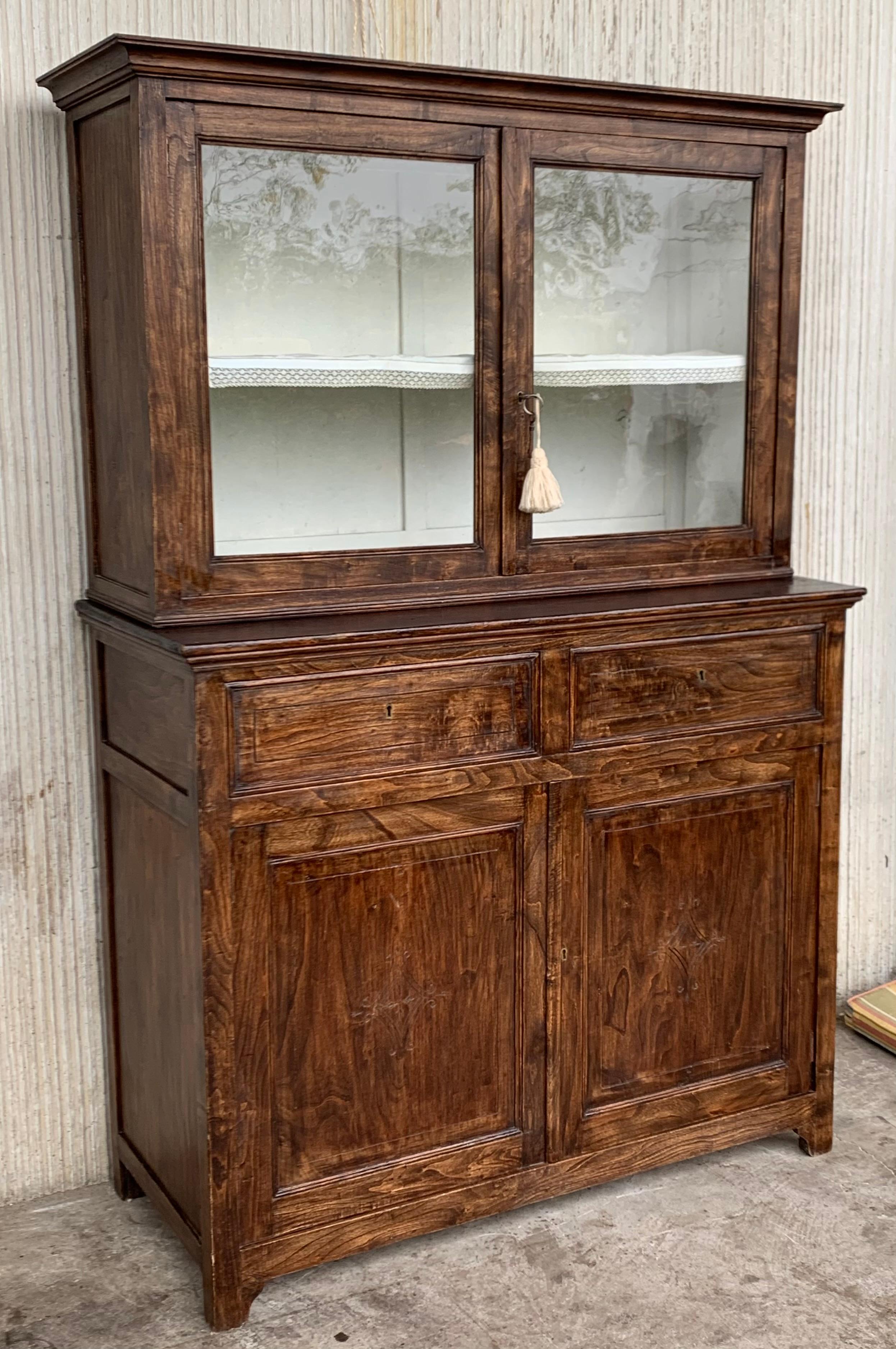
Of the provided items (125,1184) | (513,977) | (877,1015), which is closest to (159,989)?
(125,1184)

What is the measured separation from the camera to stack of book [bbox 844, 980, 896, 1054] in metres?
3.29

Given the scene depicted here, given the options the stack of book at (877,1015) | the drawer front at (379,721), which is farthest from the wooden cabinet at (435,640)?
the stack of book at (877,1015)

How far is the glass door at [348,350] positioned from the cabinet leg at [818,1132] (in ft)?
4.18

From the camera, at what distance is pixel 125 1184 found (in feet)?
8.89

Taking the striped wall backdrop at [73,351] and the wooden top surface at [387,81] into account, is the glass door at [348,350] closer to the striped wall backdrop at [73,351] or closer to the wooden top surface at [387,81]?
the wooden top surface at [387,81]

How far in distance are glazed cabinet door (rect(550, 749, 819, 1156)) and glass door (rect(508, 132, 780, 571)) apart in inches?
17.5

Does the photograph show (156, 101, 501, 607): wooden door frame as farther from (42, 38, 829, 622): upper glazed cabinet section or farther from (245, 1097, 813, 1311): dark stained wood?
(245, 1097, 813, 1311): dark stained wood

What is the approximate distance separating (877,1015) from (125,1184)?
1.71 m

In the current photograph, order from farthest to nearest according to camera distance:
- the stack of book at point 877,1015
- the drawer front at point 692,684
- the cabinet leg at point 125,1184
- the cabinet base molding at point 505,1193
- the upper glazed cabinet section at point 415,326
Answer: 1. the stack of book at point 877,1015
2. the cabinet leg at point 125,1184
3. the drawer front at point 692,684
4. the cabinet base molding at point 505,1193
5. the upper glazed cabinet section at point 415,326

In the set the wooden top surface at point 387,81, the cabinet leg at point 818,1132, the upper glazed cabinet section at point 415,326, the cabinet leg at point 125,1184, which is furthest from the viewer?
the cabinet leg at point 818,1132

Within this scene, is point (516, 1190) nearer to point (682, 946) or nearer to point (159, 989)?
point (682, 946)

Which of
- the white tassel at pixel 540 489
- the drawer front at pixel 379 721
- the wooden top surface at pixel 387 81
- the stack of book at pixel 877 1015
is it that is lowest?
the stack of book at pixel 877 1015

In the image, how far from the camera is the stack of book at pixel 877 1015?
3287 mm

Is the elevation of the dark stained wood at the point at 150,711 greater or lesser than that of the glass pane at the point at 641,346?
lesser
